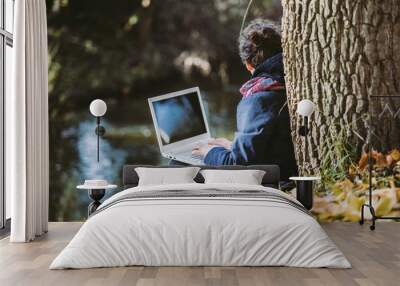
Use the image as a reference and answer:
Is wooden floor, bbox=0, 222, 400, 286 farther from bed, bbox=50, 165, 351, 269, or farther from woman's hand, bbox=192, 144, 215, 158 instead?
woman's hand, bbox=192, 144, 215, 158

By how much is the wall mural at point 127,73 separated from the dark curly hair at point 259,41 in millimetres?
88

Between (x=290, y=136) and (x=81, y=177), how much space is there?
2.60m

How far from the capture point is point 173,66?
7555 millimetres

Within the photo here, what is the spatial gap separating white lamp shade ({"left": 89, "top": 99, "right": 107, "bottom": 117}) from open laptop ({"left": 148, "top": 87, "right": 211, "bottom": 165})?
63 cm

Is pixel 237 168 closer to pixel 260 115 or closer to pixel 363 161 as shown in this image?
pixel 260 115

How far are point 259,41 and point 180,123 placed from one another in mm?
1397

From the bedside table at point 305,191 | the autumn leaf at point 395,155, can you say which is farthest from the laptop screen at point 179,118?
the autumn leaf at point 395,155

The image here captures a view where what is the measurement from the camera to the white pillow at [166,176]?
22.2 ft

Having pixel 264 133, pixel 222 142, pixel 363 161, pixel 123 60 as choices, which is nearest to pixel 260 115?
pixel 264 133

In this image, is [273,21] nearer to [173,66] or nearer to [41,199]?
[173,66]

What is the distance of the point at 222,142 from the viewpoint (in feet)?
24.7

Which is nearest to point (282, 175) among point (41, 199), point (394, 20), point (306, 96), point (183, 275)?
point (306, 96)

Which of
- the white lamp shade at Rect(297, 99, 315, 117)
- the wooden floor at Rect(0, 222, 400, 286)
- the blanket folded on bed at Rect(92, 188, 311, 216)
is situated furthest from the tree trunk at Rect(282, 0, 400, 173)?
the wooden floor at Rect(0, 222, 400, 286)

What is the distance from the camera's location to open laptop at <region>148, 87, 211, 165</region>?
7477mm
